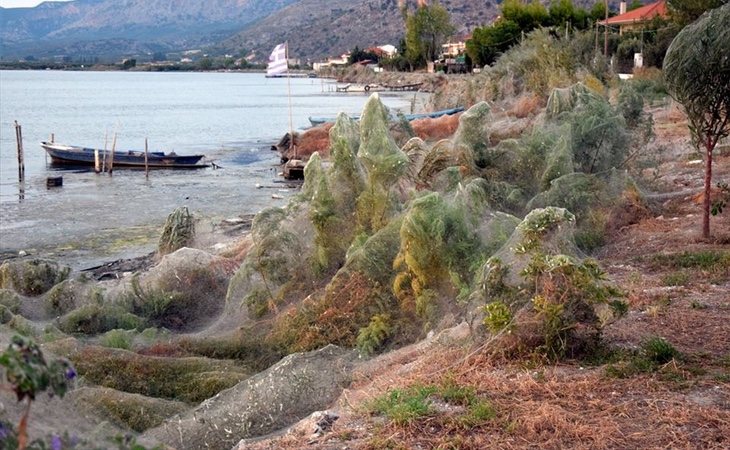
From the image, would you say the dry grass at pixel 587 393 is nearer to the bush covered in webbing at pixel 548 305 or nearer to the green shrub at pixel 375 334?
the bush covered in webbing at pixel 548 305

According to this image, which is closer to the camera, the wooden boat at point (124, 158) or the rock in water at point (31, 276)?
the rock in water at point (31, 276)

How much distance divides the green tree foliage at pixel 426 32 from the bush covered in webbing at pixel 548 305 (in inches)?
4626

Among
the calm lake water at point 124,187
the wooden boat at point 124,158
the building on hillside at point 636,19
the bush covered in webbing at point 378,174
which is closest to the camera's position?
the bush covered in webbing at point 378,174

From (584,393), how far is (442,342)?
173 cm

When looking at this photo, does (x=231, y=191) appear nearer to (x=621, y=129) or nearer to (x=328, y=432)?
(x=621, y=129)

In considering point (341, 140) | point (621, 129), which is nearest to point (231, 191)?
point (621, 129)

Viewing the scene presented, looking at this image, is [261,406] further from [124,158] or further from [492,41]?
[492,41]

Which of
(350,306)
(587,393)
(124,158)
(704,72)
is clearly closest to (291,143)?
(124,158)

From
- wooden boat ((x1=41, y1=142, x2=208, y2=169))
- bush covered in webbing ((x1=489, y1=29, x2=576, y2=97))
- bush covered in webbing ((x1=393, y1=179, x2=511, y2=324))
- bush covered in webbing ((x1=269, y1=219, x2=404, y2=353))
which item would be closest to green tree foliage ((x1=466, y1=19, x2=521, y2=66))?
bush covered in webbing ((x1=489, y1=29, x2=576, y2=97))

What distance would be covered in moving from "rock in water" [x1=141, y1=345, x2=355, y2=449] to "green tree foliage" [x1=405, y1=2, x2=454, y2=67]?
4624 inches

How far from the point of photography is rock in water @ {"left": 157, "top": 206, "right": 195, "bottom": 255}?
16594 mm

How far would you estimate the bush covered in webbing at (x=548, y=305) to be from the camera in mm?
→ 7074

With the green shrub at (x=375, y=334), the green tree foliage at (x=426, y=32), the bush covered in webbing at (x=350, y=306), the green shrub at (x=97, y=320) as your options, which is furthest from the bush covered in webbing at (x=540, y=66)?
the green tree foliage at (x=426, y=32)

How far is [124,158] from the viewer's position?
3847 centimetres
